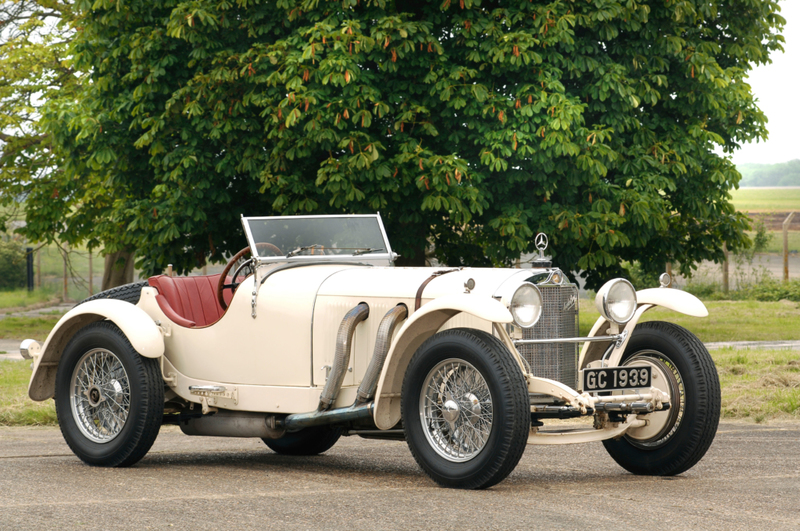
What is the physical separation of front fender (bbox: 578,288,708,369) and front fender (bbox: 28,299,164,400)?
9.77 feet

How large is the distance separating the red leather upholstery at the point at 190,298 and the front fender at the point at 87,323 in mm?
341

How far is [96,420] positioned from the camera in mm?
7016

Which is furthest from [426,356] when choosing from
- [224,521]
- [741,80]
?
[741,80]

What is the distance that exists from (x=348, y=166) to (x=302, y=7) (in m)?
2.71

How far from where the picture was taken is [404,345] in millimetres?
5898

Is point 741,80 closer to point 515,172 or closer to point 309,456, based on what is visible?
point 515,172

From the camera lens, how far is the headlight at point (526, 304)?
18.5 ft

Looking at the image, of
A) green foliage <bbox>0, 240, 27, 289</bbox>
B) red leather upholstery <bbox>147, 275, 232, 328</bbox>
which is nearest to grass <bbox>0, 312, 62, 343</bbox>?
green foliage <bbox>0, 240, 27, 289</bbox>

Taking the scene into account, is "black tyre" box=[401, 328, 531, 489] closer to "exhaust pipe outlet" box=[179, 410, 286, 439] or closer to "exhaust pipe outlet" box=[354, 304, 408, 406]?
"exhaust pipe outlet" box=[354, 304, 408, 406]

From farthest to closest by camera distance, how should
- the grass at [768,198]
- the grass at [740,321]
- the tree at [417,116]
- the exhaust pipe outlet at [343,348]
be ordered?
the grass at [768,198] < the grass at [740,321] < the tree at [417,116] < the exhaust pipe outlet at [343,348]

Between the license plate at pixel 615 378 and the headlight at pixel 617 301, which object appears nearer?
the license plate at pixel 615 378

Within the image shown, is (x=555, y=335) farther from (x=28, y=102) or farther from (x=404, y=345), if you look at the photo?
(x=28, y=102)

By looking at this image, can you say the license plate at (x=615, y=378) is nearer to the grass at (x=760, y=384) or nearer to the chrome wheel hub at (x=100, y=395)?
the chrome wheel hub at (x=100, y=395)

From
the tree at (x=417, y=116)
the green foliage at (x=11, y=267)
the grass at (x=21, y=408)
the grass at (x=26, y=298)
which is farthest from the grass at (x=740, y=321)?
the green foliage at (x=11, y=267)
